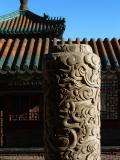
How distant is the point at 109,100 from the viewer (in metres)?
13.0

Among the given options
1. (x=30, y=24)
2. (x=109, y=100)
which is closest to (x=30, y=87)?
(x=109, y=100)

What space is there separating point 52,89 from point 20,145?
7097 millimetres

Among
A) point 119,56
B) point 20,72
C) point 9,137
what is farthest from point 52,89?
point 9,137

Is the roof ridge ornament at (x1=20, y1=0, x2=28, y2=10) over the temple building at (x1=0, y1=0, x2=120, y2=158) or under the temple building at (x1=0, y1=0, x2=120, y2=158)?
over

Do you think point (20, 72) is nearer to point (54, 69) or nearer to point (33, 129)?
point (33, 129)

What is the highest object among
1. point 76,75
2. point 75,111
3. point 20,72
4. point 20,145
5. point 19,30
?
point 19,30

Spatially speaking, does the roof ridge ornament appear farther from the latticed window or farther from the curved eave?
the latticed window

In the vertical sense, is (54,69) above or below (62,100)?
above

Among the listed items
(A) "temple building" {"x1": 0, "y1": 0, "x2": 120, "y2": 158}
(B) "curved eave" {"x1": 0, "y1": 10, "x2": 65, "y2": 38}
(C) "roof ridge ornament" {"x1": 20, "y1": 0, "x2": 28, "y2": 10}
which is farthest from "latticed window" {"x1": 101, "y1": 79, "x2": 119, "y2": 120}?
(C) "roof ridge ornament" {"x1": 20, "y1": 0, "x2": 28, "y2": 10}

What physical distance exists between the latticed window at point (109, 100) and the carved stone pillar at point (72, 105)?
22.5ft

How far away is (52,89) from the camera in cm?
430

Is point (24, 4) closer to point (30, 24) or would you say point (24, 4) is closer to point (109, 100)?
point (30, 24)

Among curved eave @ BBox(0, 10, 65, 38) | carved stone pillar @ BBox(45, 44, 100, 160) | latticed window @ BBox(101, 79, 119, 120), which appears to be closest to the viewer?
carved stone pillar @ BBox(45, 44, 100, 160)

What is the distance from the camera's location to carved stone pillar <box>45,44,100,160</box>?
4.21 m
